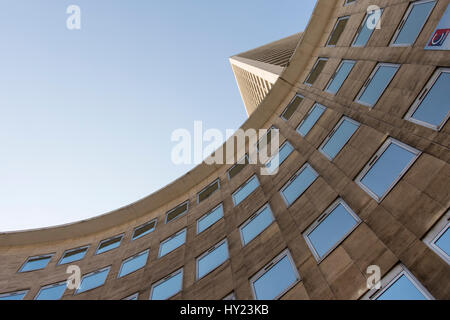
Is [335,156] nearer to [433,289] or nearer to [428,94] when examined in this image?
[428,94]

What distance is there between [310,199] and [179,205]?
37.5 feet

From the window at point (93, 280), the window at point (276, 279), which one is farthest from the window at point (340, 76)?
the window at point (93, 280)

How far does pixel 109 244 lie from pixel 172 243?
5870 millimetres

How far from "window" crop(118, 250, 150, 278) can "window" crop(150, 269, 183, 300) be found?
2.44m

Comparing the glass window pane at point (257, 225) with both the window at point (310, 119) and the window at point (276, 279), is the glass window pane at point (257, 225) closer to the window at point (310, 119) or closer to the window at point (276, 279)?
the window at point (276, 279)

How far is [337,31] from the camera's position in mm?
21031

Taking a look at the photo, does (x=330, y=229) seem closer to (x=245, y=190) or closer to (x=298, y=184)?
(x=298, y=184)

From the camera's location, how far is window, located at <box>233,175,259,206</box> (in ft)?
58.6

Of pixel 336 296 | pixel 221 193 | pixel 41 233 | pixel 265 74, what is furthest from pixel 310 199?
pixel 265 74

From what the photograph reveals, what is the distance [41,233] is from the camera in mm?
22875

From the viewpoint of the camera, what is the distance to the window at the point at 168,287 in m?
14.8

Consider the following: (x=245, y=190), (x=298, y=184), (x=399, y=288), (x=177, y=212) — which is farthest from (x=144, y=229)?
(x=399, y=288)

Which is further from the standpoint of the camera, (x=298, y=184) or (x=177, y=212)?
(x=177, y=212)

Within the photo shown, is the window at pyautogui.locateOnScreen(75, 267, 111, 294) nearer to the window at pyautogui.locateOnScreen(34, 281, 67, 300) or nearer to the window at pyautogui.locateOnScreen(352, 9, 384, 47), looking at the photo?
the window at pyautogui.locateOnScreen(34, 281, 67, 300)
